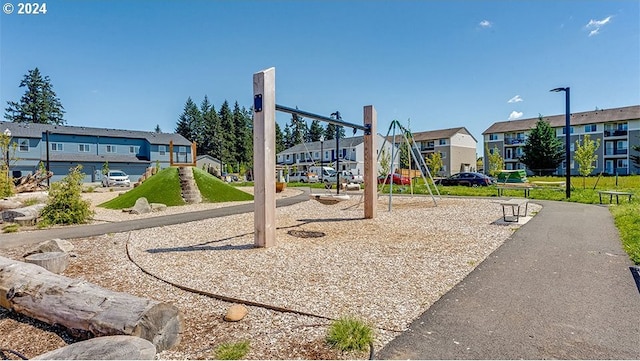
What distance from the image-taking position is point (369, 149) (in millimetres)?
11062

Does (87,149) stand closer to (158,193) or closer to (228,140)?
(228,140)

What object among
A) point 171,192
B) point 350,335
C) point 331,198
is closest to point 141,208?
point 171,192

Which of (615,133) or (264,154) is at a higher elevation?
(615,133)

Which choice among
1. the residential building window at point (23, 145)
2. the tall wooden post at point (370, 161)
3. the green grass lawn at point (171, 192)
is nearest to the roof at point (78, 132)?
the residential building window at point (23, 145)

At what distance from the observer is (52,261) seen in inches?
212

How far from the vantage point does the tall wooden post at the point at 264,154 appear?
687 centimetres

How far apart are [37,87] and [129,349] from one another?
9246 centimetres

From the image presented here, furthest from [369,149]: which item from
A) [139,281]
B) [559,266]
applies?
[139,281]

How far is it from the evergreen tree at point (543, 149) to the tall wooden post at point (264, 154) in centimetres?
4712

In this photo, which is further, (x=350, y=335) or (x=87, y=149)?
(x=87, y=149)

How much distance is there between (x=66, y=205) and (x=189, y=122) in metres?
76.6

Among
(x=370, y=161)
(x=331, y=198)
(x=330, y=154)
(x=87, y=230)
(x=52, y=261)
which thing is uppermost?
(x=330, y=154)

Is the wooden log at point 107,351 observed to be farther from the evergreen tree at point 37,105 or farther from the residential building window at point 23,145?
the evergreen tree at point 37,105

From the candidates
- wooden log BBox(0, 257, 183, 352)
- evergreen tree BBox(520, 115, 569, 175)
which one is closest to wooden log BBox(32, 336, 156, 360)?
wooden log BBox(0, 257, 183, 352)
